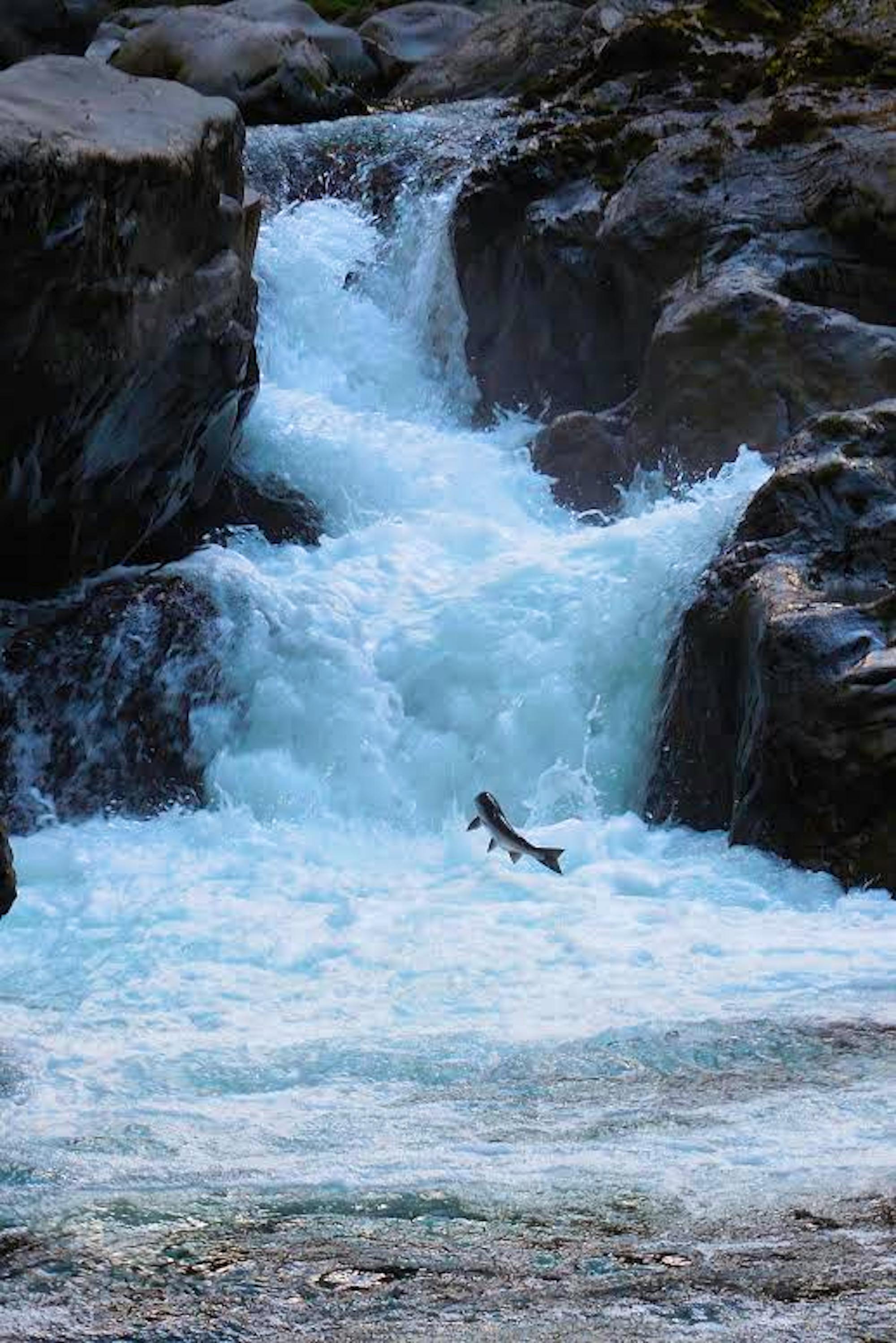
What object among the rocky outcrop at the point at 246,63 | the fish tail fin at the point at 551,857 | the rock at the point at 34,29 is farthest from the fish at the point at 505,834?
the rocky outcrop at the point at 246,63

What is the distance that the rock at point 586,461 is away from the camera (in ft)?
40.2

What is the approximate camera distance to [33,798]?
962cm

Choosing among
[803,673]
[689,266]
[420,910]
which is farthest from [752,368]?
[420,910]

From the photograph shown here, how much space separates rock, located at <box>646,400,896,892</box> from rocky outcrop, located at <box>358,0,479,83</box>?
41.8 ft

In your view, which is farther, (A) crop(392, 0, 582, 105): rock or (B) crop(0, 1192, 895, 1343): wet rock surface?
(A) crop(392, 0, 582, 105): rock

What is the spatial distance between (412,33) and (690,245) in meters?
10.7

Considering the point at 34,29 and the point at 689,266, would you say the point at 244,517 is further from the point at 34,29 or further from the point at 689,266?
the point at 34,29

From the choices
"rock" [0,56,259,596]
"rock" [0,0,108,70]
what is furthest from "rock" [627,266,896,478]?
"rock" [0,0,108,70]

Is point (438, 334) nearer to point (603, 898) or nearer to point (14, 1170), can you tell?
point (603, 898)

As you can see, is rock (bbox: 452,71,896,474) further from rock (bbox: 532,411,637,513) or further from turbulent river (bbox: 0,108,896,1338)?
turbulent river (bbox: 0,108,896,1338)

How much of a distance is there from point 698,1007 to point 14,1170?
96.9 inches

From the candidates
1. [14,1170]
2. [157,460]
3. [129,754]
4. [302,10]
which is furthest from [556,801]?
[302,10]

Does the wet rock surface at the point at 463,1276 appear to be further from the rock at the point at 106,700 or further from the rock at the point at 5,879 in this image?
the rock at the point at 106,700

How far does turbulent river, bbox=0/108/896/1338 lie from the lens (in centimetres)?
473
